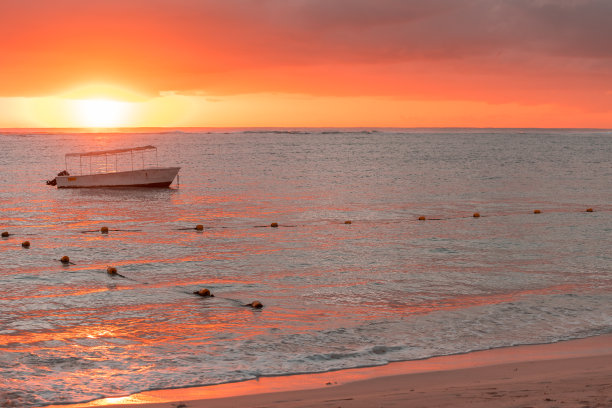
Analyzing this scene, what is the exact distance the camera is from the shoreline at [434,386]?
9.24 metres

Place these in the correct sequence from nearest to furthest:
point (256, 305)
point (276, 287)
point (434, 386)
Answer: point (434, 386), point (256, 305), point (276, 287)

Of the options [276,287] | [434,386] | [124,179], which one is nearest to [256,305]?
[276,287]

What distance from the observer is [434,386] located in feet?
32.9

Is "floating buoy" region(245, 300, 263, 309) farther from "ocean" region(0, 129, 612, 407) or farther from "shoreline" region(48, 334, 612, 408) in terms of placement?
"shoreline" region(48, 334, 612, 408)

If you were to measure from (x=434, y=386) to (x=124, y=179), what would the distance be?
46193mm

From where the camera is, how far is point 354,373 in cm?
1097

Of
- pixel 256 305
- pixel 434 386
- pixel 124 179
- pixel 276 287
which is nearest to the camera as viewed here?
pixel 434 386

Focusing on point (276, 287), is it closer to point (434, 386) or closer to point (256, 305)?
point (256, 305)

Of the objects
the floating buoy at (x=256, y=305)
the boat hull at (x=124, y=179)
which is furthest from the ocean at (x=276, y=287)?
the boat hull at (x=124, y=179)

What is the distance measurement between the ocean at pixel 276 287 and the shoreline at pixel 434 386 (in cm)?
44

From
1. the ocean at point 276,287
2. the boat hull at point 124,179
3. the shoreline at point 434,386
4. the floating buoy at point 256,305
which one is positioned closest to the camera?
the shoreline at point 434,386

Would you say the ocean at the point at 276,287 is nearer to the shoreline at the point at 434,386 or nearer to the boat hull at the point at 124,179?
the shoreline at the point at 434,386

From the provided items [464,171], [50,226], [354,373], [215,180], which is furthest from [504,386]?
[464,171]

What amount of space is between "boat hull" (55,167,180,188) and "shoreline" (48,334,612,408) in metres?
43.9
